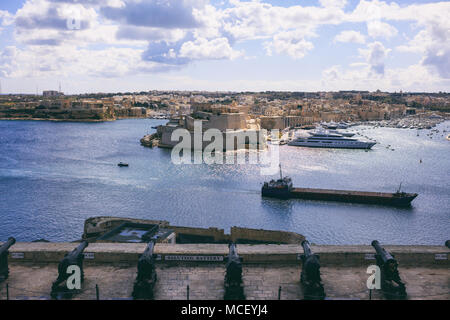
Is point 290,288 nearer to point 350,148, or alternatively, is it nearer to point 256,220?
point 256,220

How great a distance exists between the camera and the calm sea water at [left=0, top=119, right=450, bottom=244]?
41.2 ft

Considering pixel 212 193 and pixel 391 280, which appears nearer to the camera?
pixel 391 280

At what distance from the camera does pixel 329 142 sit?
33.8 meters

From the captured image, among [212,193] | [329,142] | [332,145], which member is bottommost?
[212,193]

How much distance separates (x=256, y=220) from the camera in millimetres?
13289

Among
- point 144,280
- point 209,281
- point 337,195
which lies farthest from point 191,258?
point 337,195

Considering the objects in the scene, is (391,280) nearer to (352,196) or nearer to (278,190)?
(278,190)

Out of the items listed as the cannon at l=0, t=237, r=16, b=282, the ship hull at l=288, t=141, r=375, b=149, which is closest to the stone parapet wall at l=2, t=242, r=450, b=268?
the cannon at l=0, t=237, r=16, b=282

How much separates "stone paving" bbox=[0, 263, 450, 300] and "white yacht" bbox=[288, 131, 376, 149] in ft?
97.5

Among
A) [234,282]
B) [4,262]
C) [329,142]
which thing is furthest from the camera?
[329,142]

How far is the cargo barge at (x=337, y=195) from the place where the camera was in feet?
50.8

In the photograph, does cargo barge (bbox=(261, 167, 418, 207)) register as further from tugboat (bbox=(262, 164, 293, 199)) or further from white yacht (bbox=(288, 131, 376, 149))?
white yacht (bbox=(288, 131, 376, 149))

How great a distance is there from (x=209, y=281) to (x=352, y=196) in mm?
12875

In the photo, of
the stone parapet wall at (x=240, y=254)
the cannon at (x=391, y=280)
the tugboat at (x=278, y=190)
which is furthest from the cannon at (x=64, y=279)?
the tugboat at (x=278, y=190)
